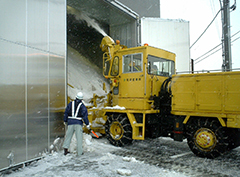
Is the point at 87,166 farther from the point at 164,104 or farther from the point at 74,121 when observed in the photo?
the point at 164,104

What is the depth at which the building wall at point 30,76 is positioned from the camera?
4.72m

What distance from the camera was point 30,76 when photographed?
5.33m

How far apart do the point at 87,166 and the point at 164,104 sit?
319 cm

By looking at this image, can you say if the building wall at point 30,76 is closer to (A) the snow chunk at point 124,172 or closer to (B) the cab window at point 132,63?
(B) the cab window at point 132,63

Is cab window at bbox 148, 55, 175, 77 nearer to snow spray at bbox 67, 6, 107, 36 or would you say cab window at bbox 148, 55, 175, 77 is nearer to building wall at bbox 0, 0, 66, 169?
building wall at bbox 0, 0, 66, 169

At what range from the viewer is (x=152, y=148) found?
705 centimetres

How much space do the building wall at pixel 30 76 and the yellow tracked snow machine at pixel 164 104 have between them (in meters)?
1.93

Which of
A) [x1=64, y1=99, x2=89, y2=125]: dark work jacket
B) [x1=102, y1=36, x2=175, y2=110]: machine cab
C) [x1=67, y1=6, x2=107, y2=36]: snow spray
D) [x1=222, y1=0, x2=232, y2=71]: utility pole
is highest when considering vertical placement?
[x1=67, y1=6, x2=107, y2=36]: snow spray

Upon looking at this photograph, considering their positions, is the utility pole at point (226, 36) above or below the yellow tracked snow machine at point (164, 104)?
above

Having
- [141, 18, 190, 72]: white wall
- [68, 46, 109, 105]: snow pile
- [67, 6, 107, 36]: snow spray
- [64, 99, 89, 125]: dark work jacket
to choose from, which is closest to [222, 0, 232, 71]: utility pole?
[141, 18, 190, 72]: white wall

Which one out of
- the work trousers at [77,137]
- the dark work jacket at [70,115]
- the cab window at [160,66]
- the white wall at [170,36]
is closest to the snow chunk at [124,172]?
the work trousers at [77,137]

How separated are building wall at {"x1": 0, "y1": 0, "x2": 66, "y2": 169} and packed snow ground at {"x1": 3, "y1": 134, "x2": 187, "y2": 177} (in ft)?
1.04

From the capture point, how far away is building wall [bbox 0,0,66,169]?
472cm

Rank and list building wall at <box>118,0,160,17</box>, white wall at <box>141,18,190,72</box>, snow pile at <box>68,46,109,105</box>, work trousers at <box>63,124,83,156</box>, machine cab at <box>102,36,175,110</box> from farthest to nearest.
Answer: building wall at <box>118,0,160,17</box> < snow pile at <box>68,46,109,105</box> < white wall at <box>141,18,190,72</box> < machine cab at <box>102,36,175,110</box> < work trousers at <box>63,124,83,156</box>
